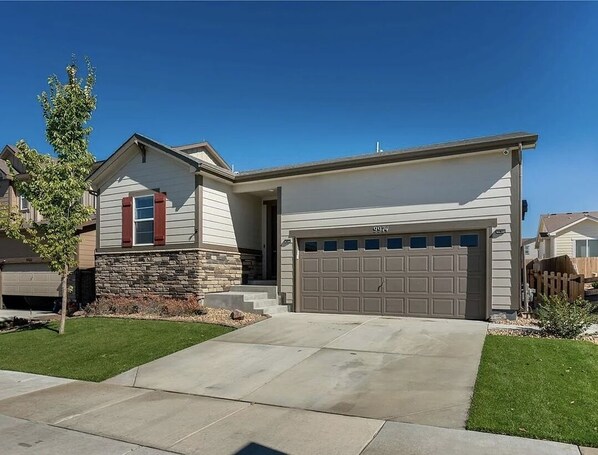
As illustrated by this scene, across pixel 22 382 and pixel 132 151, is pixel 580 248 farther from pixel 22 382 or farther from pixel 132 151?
pixel 22 382

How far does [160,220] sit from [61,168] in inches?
152

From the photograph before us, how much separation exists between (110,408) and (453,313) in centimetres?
864

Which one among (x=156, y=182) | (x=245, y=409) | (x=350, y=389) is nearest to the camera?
(x=245, y=409)

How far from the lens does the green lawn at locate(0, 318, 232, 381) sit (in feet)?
28.3

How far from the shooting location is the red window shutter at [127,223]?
50.8ft

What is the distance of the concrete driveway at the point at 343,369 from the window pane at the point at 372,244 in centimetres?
255

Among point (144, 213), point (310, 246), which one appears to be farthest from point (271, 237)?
point (144, 213)

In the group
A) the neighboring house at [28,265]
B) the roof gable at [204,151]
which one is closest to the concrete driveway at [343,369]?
the roof gable at [204,151]

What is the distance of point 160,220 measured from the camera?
583 inches

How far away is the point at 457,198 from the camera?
473 inches

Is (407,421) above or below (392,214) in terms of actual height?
below

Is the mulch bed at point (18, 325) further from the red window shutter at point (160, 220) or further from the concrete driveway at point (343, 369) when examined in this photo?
the concrete driveway at point (343, 369)

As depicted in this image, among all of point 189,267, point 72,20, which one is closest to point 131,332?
point 189,267

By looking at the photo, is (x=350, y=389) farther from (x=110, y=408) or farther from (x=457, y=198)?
(x=457, y=198)
